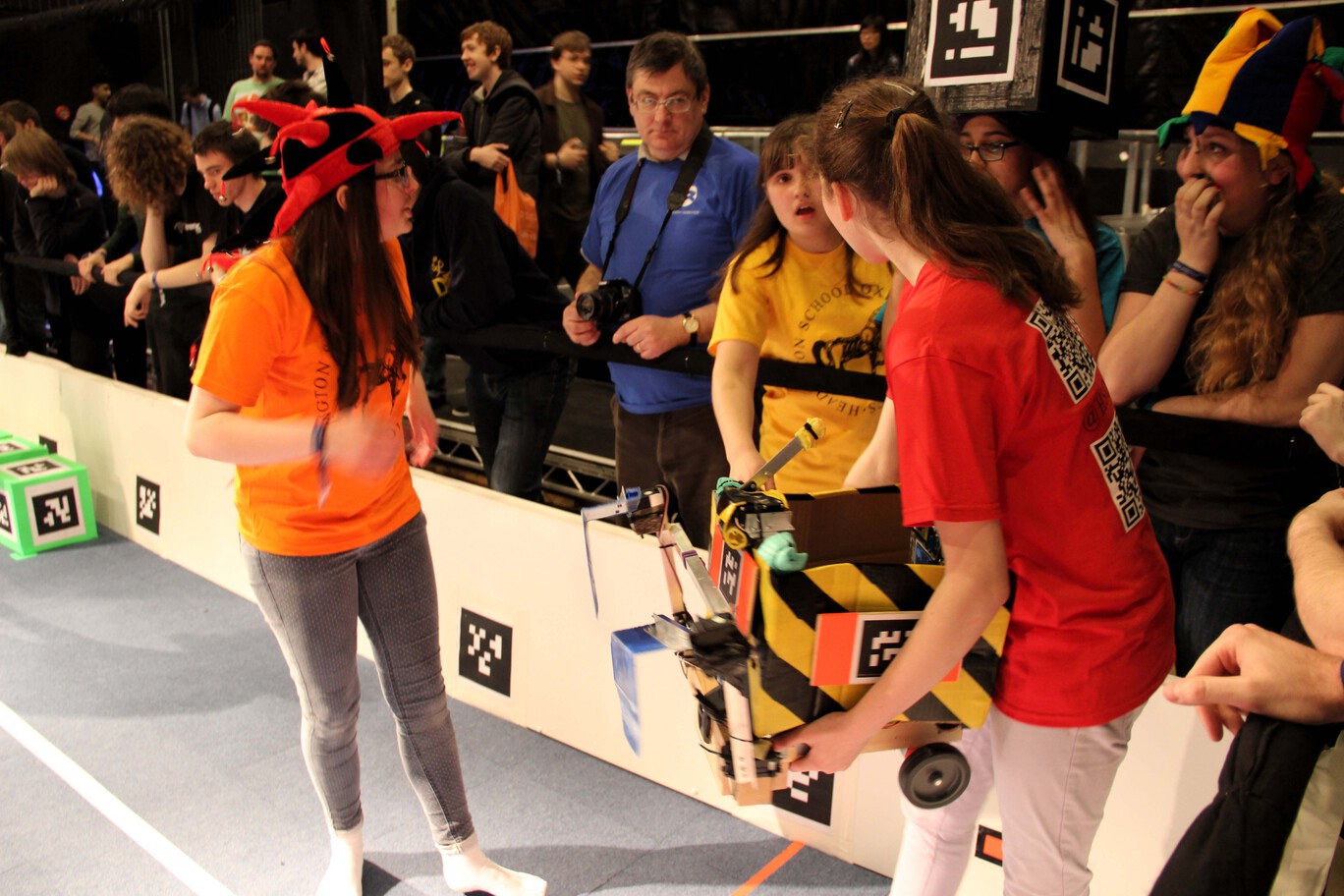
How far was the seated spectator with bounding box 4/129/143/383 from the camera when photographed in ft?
17.2

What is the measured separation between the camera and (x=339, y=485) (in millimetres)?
2084

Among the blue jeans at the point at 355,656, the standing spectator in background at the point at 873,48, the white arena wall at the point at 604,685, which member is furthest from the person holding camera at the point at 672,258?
the standing spectator in background at the point at 873,48

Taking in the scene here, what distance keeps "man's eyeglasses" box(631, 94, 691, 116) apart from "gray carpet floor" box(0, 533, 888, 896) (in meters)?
1.77

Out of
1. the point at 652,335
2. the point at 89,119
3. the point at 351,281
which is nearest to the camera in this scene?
the point at 351,281

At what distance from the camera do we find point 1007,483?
137 centimetres

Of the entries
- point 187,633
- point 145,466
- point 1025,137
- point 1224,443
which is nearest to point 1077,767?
point 1224,443

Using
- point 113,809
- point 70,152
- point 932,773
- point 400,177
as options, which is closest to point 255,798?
point 113,809

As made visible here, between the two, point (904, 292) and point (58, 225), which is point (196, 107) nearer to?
point (58, 225)

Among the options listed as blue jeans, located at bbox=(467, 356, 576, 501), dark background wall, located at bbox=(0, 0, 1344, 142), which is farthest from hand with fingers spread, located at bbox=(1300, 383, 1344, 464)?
blue jeans, located at bbox=(467, 356, 576, 501)

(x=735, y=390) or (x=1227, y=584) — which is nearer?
(x=1227, y=584)

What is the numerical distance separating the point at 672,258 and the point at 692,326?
0.23 m

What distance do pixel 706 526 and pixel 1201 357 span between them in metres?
1.34

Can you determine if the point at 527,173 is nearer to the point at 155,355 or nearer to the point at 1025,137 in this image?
the point at 155,355

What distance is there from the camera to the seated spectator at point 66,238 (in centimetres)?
524
